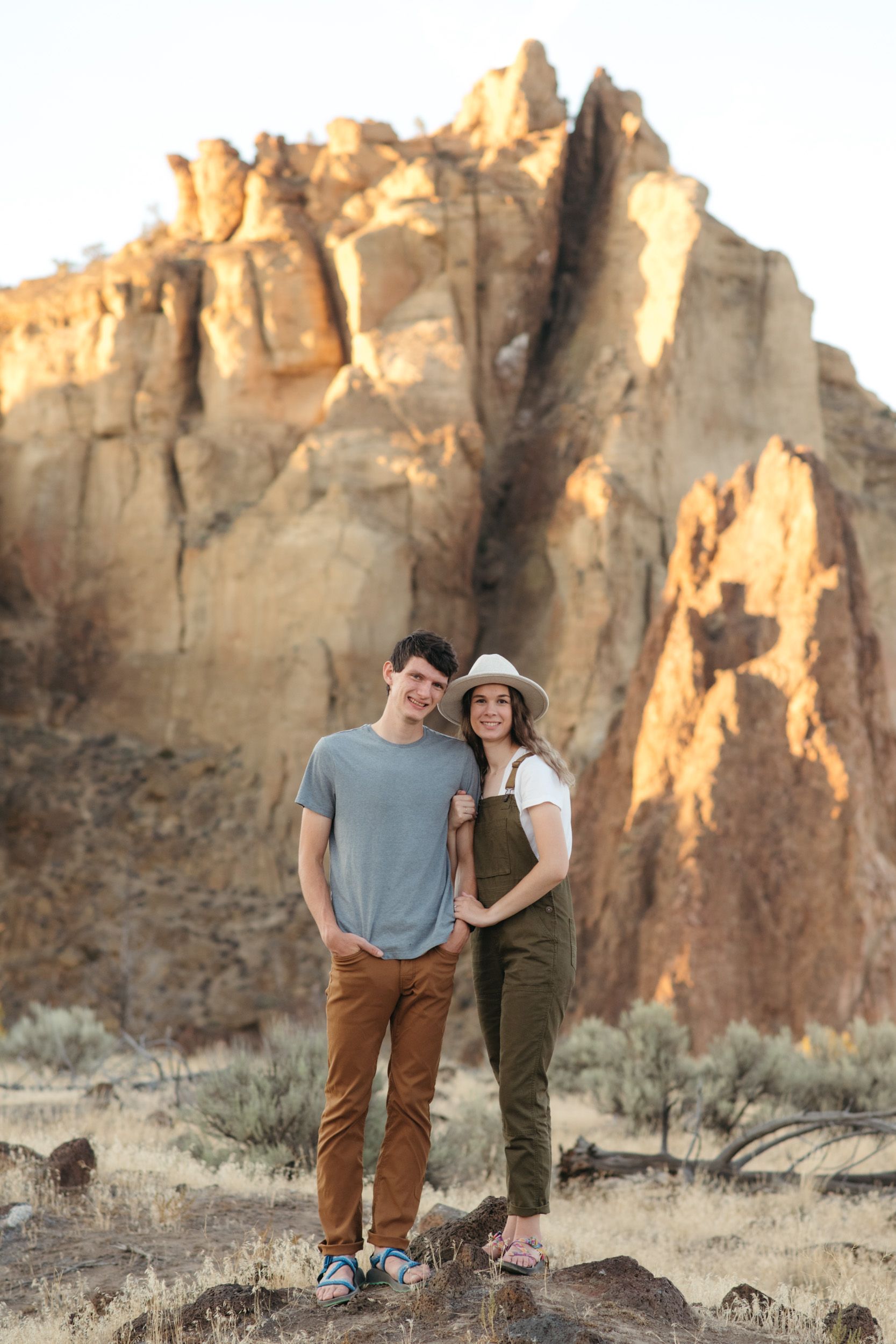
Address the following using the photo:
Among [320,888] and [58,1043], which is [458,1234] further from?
[58,1043]

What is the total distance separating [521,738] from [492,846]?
434 mm

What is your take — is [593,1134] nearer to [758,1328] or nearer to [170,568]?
[758,1328]

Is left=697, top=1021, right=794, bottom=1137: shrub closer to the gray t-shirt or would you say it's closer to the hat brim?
the hat brim

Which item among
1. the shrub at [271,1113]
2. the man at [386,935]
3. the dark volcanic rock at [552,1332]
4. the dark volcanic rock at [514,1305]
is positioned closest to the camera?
the dark volcanic rock at [552,1332]

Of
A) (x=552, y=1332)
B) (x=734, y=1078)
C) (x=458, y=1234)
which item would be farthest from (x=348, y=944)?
(x=734, y=1078)

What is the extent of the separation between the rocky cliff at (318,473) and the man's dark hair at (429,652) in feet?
64.0

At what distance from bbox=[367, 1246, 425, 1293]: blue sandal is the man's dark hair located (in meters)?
2.08

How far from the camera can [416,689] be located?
4535mm

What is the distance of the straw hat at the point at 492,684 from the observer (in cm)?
464

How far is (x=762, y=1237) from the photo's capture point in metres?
6.32

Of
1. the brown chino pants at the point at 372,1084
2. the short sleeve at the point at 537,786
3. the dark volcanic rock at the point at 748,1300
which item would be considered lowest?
the dark volcanic rock at the point at 748,1300

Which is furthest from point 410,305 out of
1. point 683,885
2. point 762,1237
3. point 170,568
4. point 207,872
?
point 762,1237

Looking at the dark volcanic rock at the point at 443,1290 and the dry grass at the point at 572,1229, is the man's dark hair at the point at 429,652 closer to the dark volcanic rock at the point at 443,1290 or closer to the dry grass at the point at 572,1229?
the dark volcanic rock at the point at 443,1290

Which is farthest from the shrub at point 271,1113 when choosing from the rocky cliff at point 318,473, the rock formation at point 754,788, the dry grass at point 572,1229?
the rocky cliff at point 318,473
